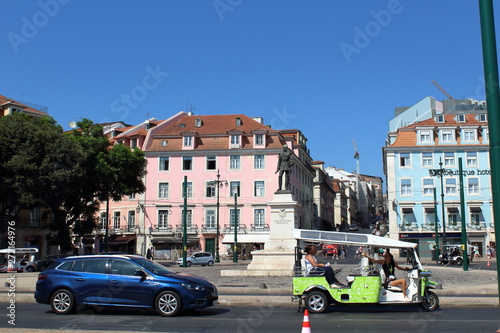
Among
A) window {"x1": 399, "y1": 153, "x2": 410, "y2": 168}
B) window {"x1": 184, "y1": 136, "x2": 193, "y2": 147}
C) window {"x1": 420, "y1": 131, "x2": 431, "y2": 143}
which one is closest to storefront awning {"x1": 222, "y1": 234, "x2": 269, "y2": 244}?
window {"x1": 184, "y1": 136, "x2": 193, "y2": 147}

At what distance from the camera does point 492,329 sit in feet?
34.6

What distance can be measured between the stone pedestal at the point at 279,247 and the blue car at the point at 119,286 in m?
13.4

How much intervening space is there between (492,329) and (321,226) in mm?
82735

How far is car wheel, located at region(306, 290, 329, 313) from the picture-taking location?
43.5 ft

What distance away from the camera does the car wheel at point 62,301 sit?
12977mm

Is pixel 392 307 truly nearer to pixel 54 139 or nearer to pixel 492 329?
pixel 492 329

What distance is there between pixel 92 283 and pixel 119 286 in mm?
695

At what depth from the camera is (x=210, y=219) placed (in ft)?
203

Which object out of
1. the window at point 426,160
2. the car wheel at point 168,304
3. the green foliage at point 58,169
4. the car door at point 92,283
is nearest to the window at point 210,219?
the green foliage at point 58,169

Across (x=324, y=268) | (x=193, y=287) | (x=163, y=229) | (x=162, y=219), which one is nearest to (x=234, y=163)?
(x=162, y=219)

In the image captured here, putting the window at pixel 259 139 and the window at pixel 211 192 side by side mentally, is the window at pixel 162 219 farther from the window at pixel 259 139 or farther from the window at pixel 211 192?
the window at pixel 259 139

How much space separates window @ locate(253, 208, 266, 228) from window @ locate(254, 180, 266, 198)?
5.73ft

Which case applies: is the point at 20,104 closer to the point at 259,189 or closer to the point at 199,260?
the point at 199,260

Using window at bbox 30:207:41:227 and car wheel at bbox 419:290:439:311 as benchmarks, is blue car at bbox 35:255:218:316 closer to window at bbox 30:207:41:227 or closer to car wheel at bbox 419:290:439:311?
car wheel at bbox 419:290:439:311
